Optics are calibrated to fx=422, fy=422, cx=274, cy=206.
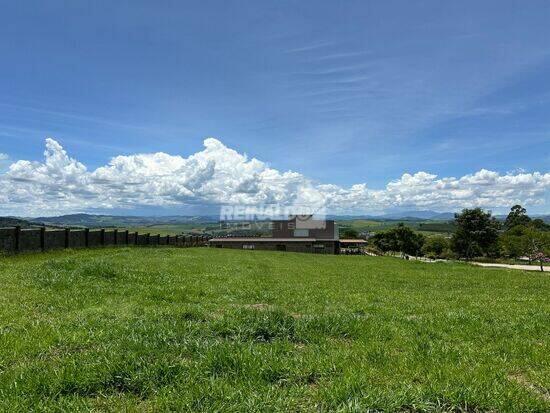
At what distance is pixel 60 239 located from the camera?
1298 inches

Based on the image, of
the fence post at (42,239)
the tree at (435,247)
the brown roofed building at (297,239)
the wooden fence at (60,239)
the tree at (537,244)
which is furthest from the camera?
the tree at (435,247)

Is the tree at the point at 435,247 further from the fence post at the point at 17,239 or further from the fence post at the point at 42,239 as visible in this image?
the fence post at the point at 17,239

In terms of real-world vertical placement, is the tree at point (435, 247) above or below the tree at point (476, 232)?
below

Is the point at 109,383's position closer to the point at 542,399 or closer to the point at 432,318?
the point at 542,399

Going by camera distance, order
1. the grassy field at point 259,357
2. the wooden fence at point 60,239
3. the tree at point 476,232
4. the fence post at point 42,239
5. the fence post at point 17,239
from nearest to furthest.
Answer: the grassy field at point 259,357 → the wooden fence at point 60,239 → the fence post at point 17,239 → the fence post at point 42,239 → the tree at point 476,232

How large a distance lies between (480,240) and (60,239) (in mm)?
110120

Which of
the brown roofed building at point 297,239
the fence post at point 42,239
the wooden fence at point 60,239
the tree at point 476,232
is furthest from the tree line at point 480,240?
the fence post at point 42,239

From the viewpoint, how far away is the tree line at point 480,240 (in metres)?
80.6

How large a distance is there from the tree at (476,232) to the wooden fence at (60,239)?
92.9 metres

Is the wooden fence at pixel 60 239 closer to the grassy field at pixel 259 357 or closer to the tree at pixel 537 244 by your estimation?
the grassy field at pixel 259 357

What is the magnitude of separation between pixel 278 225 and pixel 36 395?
102 m

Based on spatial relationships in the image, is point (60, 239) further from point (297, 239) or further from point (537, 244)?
point (537, 244)

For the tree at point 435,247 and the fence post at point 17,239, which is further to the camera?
the tree at point 435,247

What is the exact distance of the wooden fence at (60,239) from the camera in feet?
86.8
